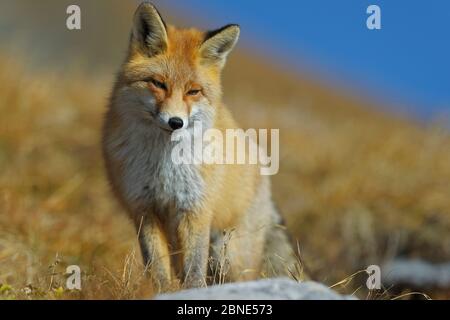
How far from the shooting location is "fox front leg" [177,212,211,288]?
503 cm

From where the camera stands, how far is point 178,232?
16.8ft

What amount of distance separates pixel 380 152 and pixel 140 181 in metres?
6.56

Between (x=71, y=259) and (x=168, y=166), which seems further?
(x=71, y=259)

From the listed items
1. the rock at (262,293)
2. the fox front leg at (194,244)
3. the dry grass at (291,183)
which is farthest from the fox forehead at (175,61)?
the dry grass at (291,183)

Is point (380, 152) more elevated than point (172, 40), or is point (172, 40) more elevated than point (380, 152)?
point (172, 40)

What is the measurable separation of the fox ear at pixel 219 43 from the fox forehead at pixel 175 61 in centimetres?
6

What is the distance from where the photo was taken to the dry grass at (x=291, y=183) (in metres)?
8.07

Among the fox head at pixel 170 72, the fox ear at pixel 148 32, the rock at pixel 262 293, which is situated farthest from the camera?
the fox ear at pixel 148 32

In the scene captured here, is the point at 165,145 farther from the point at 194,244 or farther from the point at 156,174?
the point at 194,244

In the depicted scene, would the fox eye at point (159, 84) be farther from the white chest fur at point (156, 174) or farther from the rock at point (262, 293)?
the rock at point (262, 293)
